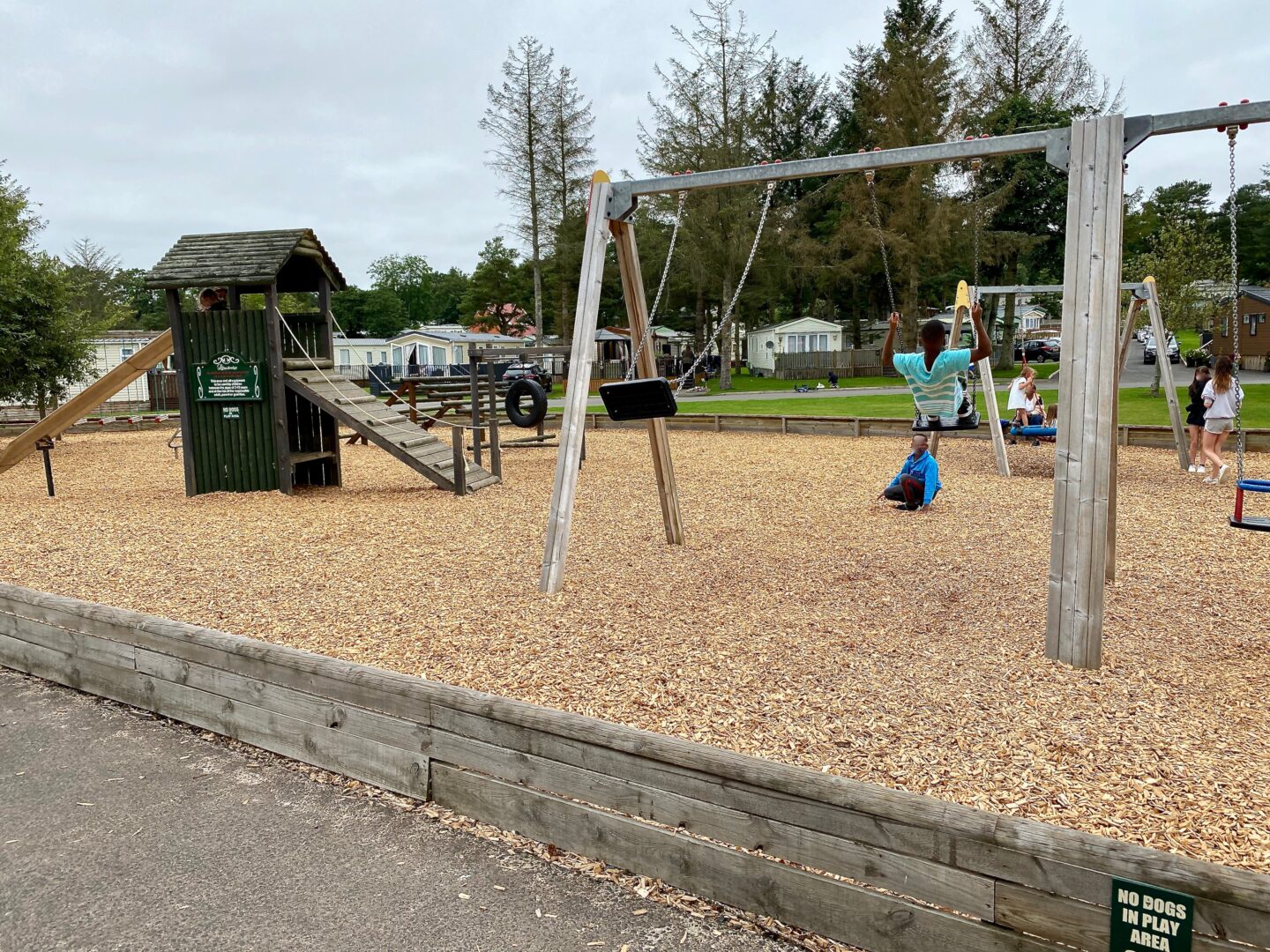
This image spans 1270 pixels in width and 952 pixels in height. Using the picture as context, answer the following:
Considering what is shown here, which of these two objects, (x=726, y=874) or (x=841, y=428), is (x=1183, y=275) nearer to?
(x=841, y=428)

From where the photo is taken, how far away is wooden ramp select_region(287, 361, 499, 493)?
11.2 m

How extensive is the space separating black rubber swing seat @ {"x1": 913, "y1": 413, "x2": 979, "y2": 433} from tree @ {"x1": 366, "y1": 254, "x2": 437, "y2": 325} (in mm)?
102617

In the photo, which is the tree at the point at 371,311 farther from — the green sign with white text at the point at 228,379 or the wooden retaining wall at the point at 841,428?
the green sign with white text at the point at 228,379

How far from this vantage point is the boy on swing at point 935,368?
7.29 m

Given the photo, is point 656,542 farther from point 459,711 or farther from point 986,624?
point 459,711

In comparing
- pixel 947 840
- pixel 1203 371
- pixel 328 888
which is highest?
pixel 1203 371

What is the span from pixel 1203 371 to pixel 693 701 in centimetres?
1125

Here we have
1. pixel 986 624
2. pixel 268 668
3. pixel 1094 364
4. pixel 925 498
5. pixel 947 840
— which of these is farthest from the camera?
pixel 925 498

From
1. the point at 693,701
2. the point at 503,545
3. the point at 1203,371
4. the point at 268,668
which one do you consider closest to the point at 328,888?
the point at 268,668

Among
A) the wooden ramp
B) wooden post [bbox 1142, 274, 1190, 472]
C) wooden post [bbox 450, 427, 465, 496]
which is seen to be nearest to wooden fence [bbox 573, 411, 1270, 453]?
wooden post [bbox 1142, 274, 1190, 472]

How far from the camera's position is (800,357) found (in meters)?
43.7

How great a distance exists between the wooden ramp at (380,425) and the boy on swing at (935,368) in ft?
19.4

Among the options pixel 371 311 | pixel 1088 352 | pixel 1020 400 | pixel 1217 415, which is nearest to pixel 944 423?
pixel 1088 352

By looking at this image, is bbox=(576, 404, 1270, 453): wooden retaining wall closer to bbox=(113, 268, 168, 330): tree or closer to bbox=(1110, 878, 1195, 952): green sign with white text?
bbox=(1110, 878, 1195, 952): green sign with white text
